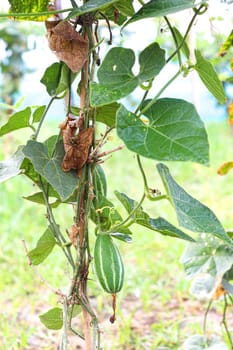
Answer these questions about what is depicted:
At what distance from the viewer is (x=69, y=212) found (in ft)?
8.26

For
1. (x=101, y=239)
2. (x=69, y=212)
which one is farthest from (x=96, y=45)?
(x=69, y=212)

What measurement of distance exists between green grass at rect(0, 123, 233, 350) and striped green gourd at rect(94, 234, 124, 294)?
13 cm

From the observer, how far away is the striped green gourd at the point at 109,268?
0.64 metres

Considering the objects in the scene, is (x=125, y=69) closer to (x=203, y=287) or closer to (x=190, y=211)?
(x=190, y=211)

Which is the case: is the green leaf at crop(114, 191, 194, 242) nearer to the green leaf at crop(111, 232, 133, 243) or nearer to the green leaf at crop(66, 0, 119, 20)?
the green leaf at crop(111, 232, 133, 243)

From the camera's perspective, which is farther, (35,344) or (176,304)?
(176,304)

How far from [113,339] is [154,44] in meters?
0.89

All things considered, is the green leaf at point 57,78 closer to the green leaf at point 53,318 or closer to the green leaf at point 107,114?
the green leaf at point 107,114

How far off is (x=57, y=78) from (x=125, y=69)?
0.11 m

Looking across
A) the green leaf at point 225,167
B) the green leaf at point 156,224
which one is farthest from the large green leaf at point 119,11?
the green leaf at point 225,167

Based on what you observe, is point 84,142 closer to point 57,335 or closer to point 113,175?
point 57,335

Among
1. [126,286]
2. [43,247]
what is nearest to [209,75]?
[43,247]

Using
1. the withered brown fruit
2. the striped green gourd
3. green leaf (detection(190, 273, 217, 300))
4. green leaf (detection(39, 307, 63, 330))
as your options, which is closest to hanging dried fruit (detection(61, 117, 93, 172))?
the withered brown fruit

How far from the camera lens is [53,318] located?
800mm
